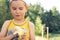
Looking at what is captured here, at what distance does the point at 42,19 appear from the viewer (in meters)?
1.50

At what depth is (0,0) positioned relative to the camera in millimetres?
1489

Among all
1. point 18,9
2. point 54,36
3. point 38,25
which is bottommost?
point 54,36

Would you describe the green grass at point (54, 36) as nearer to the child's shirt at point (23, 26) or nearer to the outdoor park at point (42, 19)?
the outdoor park at point (42, 19)

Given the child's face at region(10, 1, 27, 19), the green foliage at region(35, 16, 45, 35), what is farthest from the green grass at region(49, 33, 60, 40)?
the child's face at region(10, 1, 27, 19)

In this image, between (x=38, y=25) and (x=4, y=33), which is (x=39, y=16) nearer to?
(x=38, y=25)

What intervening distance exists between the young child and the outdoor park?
0.13 ft

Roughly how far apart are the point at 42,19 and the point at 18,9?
0.24 m

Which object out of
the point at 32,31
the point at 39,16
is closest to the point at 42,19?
the point at 39,16

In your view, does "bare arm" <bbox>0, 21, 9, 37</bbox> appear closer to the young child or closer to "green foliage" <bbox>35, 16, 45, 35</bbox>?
the young child

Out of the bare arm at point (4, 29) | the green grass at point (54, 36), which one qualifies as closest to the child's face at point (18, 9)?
the bare arm at point (4, 29)

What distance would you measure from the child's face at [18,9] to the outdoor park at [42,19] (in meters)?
0.04

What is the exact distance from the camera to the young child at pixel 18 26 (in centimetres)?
143

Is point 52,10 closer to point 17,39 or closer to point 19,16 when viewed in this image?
point 19,16

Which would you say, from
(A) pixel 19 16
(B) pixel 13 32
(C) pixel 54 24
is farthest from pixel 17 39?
(C) pixel 54 24
